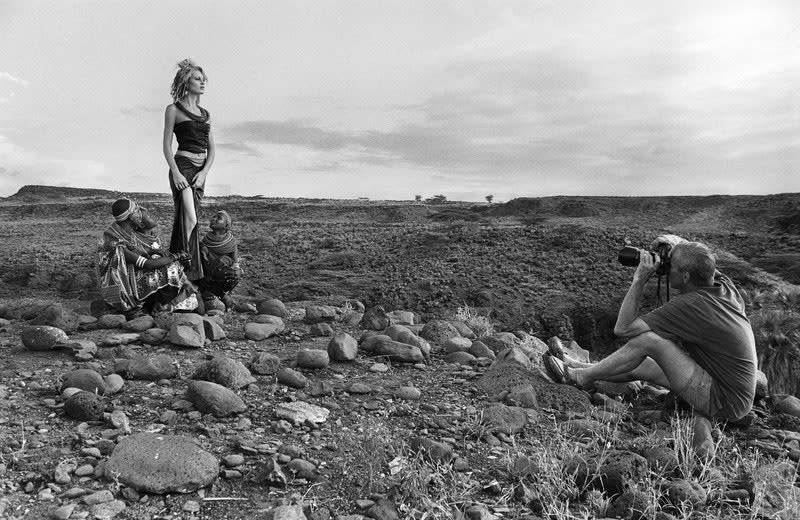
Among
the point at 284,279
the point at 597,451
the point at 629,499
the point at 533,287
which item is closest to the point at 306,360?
the point at 597,451

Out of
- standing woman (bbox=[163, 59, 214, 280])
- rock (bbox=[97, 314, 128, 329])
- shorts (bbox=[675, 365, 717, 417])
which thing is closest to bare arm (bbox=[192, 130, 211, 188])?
standing woman (bbox=[163, 59, 214, 280])

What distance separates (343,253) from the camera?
1298cm

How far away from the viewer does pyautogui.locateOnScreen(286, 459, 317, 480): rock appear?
3.39 meters

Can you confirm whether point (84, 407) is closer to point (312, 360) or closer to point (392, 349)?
point (312, 360)

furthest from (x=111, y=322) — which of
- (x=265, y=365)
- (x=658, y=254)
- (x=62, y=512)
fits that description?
(x=658, y=254)

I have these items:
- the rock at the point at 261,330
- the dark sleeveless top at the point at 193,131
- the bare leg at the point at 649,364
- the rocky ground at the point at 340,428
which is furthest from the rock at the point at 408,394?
the dark sleeveless top at the point at 193,131

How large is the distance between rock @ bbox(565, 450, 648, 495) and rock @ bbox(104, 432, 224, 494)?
6.34 feet

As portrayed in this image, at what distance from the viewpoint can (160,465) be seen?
3240mm

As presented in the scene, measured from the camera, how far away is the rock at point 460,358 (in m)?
5.78

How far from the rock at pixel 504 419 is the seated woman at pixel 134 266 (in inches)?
151

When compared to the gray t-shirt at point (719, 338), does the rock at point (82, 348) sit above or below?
below

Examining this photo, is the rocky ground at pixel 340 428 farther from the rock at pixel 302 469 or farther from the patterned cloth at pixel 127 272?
the patterned cloth at pixel 127 272

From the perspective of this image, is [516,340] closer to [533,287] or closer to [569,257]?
[533,287]

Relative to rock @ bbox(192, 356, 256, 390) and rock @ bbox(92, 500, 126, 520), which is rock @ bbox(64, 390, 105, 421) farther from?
rock @ bbox(92, 500, 126, 520)
